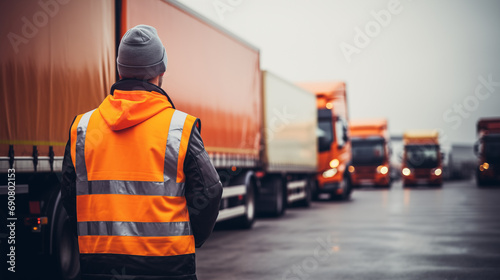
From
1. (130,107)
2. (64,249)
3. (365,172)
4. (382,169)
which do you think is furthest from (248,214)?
(382,169)

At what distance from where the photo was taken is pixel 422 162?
124 feet

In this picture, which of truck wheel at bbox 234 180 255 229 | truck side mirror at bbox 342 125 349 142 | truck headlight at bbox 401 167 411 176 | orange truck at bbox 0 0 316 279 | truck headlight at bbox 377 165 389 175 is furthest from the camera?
truck headlight at bbox 401 167 411 176

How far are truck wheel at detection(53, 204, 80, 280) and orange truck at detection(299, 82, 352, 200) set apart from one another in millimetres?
16381

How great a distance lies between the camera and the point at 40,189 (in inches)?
268

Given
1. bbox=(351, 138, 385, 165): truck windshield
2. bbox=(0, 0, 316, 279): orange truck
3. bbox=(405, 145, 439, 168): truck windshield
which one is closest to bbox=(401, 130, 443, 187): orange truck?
bbox=(405, 145, 439, 168): truck windshield

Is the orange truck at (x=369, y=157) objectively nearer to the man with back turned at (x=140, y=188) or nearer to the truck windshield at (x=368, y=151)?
the truck windshield at (x=368, y=151)

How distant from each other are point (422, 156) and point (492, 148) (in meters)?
3.86

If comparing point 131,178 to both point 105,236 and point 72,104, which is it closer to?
point 105,236

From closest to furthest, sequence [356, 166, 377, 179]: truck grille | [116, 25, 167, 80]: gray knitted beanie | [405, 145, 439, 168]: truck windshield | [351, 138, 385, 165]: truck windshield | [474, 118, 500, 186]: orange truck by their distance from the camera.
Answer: [116, 25, 167, 80]: gray knitted beanie → [351, 138, 385, 165]: truck windshield → [356, 166, 377, 179]: truck grille → [474, 118, 500, 186]: orange truck → [405, 145, 439, 168]: truck windshield

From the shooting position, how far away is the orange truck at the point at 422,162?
124 feet

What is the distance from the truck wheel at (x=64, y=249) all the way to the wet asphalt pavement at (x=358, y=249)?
Answer: 148cm

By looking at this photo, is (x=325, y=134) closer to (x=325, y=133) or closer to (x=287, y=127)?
(x=325, y=133)

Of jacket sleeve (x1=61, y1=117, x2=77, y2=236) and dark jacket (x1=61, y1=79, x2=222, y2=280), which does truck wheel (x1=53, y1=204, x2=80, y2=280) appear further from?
dark jacket (x1=61, y1=79, x2=222, y2=280)

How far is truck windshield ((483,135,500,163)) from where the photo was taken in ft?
117
